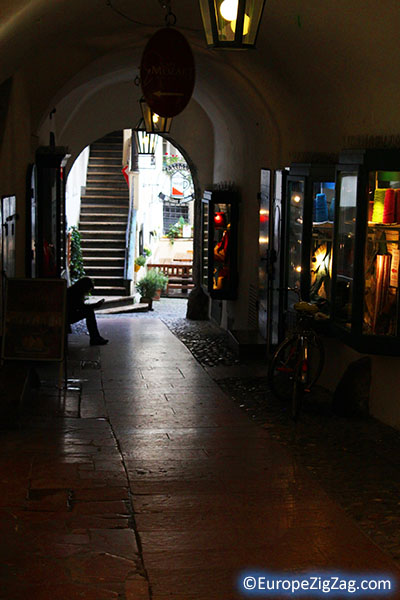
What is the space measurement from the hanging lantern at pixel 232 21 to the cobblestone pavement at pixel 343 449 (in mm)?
3183

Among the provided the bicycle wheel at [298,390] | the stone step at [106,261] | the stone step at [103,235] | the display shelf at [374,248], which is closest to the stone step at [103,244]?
the stone step at [103,235]

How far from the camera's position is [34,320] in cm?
903

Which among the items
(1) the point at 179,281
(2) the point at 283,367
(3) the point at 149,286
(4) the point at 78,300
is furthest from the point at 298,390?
(1) the point at 179,281

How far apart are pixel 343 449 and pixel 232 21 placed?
3583mm

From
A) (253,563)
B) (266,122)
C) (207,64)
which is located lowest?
(253,563)

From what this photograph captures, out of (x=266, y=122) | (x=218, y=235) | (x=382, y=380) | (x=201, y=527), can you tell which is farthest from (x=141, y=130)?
(x=201, y=527)

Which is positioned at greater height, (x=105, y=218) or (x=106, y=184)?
(x=106, y=184)

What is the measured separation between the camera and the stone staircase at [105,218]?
69.6 ft

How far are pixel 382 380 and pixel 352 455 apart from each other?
4.20 feet

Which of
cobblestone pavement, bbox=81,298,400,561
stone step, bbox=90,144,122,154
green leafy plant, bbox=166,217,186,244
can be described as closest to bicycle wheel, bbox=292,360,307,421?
cobblestone pavement, bbox=81,298,400,561

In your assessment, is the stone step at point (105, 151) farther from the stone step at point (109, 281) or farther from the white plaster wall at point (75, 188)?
the stone step at point (109, 281)

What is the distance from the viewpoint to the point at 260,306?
41.7ft

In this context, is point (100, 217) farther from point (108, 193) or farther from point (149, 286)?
point (149, 286)

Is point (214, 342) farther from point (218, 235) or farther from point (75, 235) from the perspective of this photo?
point (75, 235)
